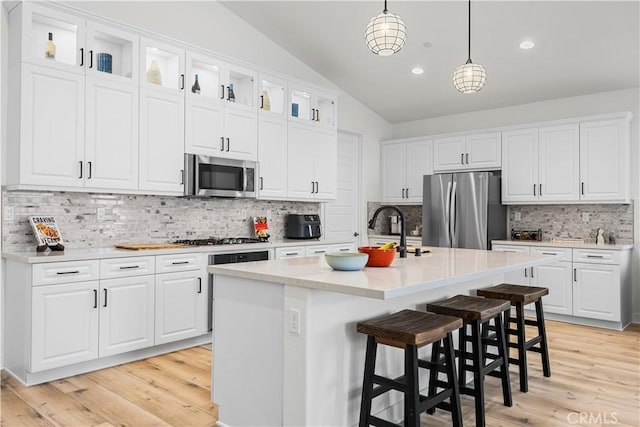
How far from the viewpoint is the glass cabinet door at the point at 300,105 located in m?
5.39

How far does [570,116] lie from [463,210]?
1708 millimetres

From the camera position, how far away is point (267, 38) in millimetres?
5496

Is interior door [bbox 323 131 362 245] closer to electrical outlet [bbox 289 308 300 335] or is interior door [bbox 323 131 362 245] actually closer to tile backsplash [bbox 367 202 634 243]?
tile backsplash [bbox 367 202 634 243]

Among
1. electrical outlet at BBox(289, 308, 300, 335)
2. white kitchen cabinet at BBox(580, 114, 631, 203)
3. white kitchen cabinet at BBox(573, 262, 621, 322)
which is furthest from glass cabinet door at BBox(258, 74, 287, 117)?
white kitchen cabinet at BBox(573, 262, 621, 322)

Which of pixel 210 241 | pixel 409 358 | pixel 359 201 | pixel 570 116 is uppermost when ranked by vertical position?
pixel 570 116

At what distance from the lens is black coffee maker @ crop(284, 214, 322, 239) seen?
5.55 meters

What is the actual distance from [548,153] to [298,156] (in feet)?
9.73

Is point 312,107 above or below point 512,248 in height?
above

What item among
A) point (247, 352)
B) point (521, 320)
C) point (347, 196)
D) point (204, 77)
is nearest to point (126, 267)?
point (247, 352)

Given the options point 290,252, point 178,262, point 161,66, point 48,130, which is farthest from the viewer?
point 290,252

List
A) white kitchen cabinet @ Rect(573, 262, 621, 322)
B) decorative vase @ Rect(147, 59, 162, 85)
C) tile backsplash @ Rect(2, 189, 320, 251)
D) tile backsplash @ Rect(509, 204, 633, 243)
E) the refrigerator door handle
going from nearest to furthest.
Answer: tile backsplash @ Rect(2, 189, 320, 251), decorative vase @ Rect(147, 59, 162, 85), white kitchen cabinet @ Rect(573, 262, 621, 322), tile backsplash @ Rect(509, 204, 633, 243), the refrigerator door handle

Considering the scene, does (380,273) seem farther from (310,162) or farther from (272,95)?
(272,95)

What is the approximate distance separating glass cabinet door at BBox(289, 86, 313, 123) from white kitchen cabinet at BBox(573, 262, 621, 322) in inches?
137

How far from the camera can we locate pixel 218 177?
4.58 meters
